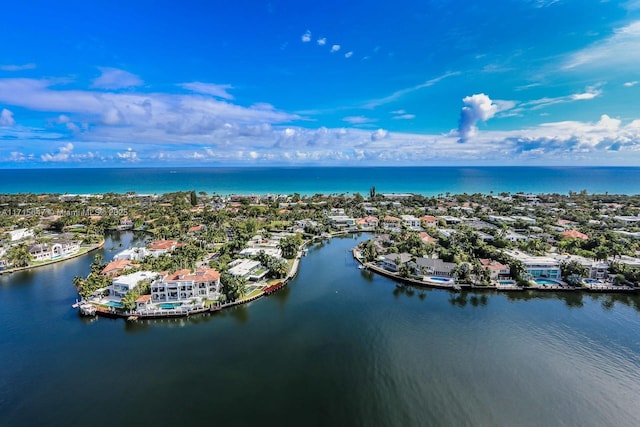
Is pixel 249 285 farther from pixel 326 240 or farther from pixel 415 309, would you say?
pixel 326 240

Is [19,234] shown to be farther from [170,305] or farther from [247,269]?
[247,269]

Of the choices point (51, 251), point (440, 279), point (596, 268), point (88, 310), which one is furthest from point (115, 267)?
point (596, 268)

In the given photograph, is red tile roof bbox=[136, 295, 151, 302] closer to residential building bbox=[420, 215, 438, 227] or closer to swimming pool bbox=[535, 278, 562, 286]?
swimming pool bbox=[535, 278, 562, 286]

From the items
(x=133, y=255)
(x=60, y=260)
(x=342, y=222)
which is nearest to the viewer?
(x=133, y=255)

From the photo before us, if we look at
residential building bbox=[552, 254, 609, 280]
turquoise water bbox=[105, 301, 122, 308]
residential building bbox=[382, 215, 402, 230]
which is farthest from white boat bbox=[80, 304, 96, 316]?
residential building bbox=[552, 254, 609, 280]

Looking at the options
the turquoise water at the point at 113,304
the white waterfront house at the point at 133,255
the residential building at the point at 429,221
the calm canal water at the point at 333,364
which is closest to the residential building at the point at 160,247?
the white waterfront house at the point at 133,255

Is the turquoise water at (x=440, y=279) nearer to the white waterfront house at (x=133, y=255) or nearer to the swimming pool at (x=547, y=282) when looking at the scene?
the swimming pool at (x=547, y=282)
